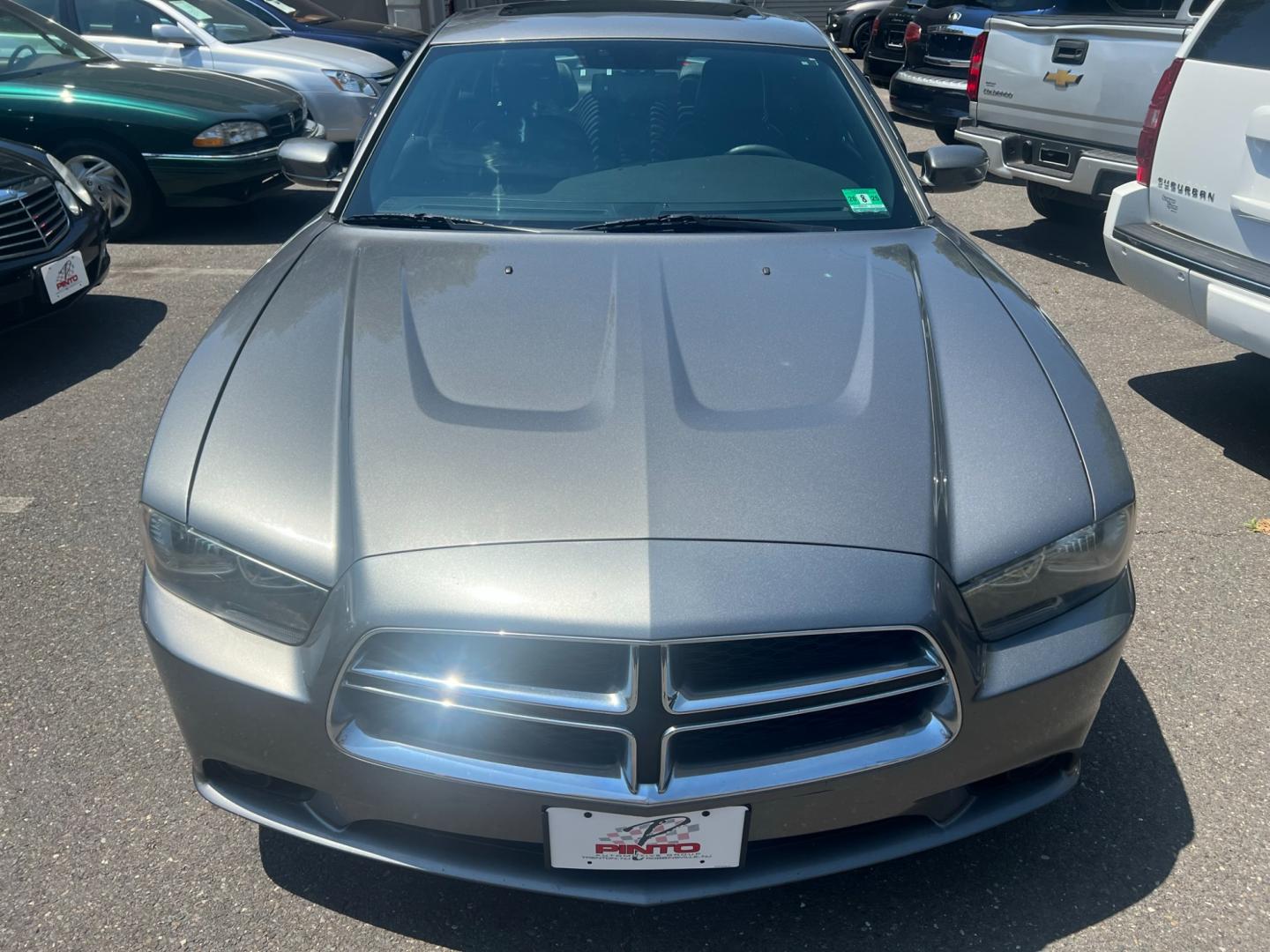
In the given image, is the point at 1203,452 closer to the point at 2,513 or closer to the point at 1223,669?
the point at 1223,669

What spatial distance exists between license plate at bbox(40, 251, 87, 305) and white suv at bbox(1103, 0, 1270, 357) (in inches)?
187

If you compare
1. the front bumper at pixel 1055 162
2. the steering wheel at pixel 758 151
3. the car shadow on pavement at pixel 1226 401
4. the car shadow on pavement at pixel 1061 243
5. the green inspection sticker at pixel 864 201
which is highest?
the steering wheel at pixel 758 151

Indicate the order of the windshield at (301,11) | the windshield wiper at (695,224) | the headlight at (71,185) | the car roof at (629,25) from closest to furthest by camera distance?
the windshield wiper at (695,224) < the car roof at (629,25) < the headlight at (71,185) < the windshield at (301,11)

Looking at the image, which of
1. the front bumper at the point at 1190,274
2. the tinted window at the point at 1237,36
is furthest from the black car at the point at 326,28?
the tinted window at the point at 1237,36

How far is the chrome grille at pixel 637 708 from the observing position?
5.90ft

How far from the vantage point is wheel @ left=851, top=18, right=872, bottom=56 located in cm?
1525

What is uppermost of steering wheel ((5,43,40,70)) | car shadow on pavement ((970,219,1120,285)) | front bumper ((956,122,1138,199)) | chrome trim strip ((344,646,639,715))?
steering wheel ((5,43,40,70))

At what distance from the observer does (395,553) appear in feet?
6.14

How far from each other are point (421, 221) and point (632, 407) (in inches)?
46.2

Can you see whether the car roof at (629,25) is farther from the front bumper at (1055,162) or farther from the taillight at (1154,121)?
the front bumper at (1055,162)

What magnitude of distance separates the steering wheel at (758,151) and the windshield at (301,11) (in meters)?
8.41

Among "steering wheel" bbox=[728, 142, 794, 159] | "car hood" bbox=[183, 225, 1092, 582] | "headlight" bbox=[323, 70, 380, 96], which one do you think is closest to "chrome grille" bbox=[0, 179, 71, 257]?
"car hood" bbox=[183, 225, 1092, 582]

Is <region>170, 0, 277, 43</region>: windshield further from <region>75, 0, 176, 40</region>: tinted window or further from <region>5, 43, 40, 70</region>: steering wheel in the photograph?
<region>5, 43, 40, 70</region>: steering wheel

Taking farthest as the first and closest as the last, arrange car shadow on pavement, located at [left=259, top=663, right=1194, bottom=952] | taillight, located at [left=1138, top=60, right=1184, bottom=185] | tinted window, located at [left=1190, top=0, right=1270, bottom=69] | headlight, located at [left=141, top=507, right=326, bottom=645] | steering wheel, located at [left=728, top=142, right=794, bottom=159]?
taillight, located at [left=1138, top=60, right=1184, bottom=185]
tinted window, located at [left=1190, top=0, right=1270, bottom=69]
steering wheel, located at [left=728, top=142, right=794, bottom=159]
car shadow on pavement, located at [left=259, top=663, right=1194, bottom=952]
headlight, located at [left=141, top=507, right=326, bottom=645]
